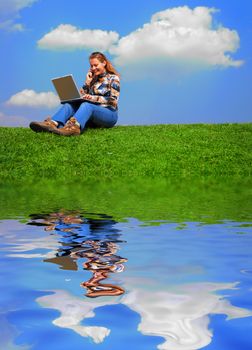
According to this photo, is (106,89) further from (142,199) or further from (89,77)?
(142,199)

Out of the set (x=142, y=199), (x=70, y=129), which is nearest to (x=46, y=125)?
(x=70, y=129)

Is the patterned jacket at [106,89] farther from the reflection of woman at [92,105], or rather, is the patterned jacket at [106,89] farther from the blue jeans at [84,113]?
the blue jeans at [84,113]

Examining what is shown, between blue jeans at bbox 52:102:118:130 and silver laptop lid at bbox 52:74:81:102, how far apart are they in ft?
0.75

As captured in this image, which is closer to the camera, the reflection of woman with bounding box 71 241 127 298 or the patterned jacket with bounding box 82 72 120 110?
the reflection of woman with bounding box 71 241 127 298

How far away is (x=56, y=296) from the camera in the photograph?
2.95 metres

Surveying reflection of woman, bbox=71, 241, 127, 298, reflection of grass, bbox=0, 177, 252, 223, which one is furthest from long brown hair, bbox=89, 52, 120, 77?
reflection of woman, bbox=71, 241, 127, 298

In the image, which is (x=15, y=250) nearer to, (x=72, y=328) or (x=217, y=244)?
(x=217, y=244)

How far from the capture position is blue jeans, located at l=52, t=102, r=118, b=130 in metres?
16.4

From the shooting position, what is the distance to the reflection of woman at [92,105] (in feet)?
54.2

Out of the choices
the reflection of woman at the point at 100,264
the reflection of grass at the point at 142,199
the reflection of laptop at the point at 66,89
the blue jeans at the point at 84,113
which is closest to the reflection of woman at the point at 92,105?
the blue jeans at the point at 84,113

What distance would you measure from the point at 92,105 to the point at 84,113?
37 centimetres

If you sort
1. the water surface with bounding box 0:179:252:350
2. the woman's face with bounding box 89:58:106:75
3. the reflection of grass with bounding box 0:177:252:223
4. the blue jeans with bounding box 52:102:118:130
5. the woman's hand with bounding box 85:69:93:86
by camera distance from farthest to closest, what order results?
the woman's hand with bounding box 85:69:93:86 → the woman's face with bounding box 89:58:106:75 → the blue jeans with bounding box 52:102:118:130 → the reflection of grass with bounding box 0:177:252:223 → the water surface with bounding box 0:179:252:350

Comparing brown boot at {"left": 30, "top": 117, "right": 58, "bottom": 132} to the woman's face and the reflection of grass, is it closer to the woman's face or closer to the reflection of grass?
the woman's face

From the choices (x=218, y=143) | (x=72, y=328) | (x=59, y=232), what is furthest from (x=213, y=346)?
(x=218, y=143)
